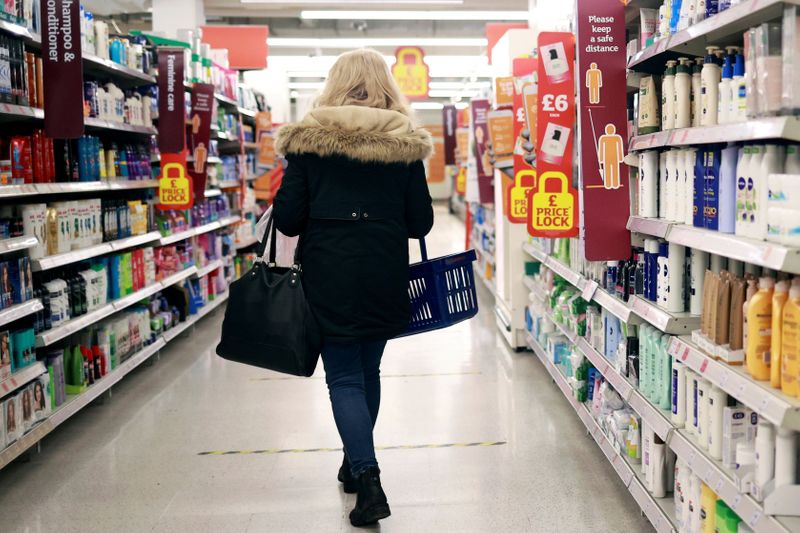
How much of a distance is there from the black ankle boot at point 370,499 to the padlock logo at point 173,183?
12.3 feet

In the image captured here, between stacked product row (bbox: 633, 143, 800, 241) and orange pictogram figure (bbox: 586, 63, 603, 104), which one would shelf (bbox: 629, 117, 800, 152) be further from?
orange pictogram figure (bbox: 586, 63, 603, 104)

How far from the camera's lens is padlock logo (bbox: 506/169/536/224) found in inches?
204

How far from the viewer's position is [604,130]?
3.27 m

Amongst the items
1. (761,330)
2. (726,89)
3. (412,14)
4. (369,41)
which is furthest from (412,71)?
(761,330)

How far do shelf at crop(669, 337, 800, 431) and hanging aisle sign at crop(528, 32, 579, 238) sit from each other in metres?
1.52

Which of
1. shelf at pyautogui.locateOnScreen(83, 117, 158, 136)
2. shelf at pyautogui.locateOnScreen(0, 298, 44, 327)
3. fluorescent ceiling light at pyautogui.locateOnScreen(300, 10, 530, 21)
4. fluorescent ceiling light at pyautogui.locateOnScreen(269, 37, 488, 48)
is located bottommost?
shelf at pyautogui.locateOnScreen(0, 298, 44, 327)

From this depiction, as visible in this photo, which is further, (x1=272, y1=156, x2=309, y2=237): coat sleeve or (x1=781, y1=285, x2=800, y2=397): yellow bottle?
(x1=272, y1=156, x2=309, y2=237): coat sleeve

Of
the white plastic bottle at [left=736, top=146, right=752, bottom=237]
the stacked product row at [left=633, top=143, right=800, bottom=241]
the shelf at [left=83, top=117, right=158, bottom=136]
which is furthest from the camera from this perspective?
the shelf at [left=83, top=117, right=158, bottom=136]

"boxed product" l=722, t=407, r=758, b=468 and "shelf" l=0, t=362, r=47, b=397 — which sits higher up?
"boxed product" l=722, t=407, r=758, b=468

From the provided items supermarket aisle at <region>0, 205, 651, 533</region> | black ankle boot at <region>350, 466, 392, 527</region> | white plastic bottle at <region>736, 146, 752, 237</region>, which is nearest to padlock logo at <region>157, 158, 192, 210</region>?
supermarket aisle at <region>0, 205, 651, 533</region>

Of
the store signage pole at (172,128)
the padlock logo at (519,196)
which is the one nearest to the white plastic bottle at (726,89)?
the padlock logo at (519,196)

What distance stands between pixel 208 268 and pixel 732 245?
626cm

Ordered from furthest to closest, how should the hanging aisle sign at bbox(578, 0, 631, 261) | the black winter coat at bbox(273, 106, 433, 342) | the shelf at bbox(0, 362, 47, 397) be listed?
the shelf at bbox(0, 362, 47, 397)
the hanging aisle sign at bbox(578, 0, 631, 261)
the black winter coat at bbox(273, 106, 433, 342)

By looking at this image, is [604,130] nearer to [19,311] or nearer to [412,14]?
[19,311]
